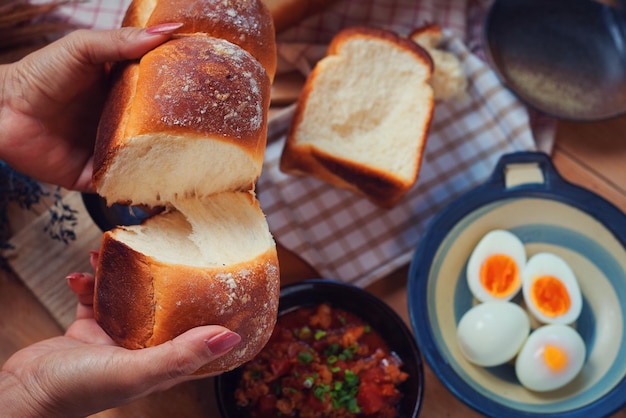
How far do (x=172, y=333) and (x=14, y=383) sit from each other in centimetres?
46

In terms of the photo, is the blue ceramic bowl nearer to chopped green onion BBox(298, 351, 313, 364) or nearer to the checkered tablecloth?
the checkered tablecloth

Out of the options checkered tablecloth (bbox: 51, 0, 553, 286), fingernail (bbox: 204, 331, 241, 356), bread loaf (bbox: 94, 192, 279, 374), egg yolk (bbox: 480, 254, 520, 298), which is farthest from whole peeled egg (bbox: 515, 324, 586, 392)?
fingernail (bbox: 204, 331, 241, 356)

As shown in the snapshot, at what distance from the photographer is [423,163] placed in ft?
7.77

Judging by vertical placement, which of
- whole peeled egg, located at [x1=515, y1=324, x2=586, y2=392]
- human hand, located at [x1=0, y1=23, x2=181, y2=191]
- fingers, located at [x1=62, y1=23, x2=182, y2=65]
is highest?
fingers, located at [x1=62, y1=23, x2=182, y2=65]

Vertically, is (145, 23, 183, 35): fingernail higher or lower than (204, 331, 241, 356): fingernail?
higher

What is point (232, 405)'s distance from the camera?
6.71 ft

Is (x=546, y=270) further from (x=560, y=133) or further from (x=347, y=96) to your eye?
(x=347, y=96)

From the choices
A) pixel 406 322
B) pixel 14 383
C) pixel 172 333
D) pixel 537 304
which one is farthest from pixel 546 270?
pixel 14 383

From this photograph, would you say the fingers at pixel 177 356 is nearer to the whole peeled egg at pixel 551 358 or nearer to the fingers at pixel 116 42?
the fingers at pixel 116 42

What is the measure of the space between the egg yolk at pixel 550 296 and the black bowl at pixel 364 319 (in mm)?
447

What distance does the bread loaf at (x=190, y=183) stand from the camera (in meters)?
1.47

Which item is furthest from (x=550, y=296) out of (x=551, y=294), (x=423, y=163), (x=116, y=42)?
(x=116, y=42)

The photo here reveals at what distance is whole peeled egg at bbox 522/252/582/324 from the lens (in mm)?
2146

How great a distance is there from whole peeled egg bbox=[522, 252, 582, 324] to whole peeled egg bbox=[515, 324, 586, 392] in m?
0.04
